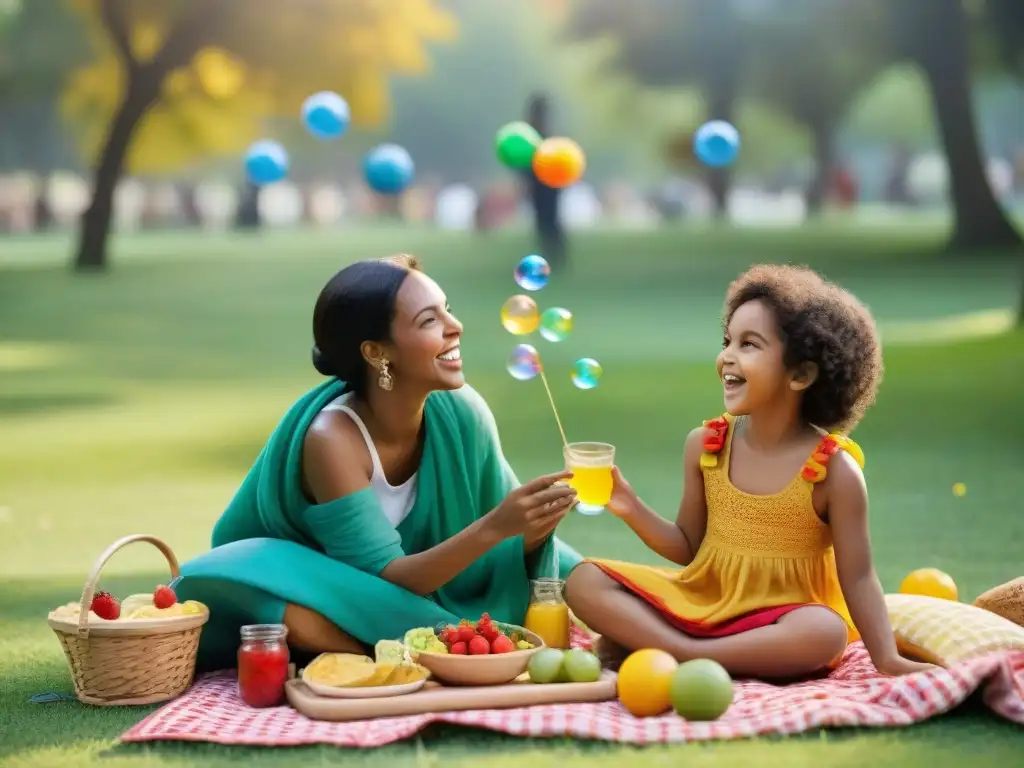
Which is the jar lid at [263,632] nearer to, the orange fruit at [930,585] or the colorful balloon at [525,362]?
the colorful balloon at [525,362]

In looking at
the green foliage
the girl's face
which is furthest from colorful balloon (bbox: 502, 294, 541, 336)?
the green foliage

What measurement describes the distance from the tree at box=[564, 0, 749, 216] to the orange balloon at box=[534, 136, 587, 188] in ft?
58.0

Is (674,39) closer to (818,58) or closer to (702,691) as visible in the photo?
(818,58)

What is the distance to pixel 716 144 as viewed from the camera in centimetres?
584

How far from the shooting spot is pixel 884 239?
22.5 meters

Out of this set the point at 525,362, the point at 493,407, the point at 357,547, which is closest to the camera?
the point at 357,547

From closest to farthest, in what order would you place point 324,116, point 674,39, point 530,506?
point 530,506
point 324,116
point 674,39

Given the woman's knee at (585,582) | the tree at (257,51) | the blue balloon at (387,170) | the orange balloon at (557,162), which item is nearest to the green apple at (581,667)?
the woman's knee at (585,582)

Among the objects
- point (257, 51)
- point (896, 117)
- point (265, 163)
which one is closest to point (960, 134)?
point (257, 51)

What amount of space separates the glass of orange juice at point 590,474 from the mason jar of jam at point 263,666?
862 millimetres

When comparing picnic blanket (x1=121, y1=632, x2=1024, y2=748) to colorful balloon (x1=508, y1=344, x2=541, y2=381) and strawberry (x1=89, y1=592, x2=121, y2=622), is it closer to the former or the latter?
strawberry (x1=89, y1=592, x2=121, y2=622)

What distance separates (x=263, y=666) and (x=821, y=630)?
4.71ft

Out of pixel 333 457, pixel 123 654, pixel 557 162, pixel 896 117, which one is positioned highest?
pixel 896 117

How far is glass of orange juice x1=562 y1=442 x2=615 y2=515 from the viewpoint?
422 cm
